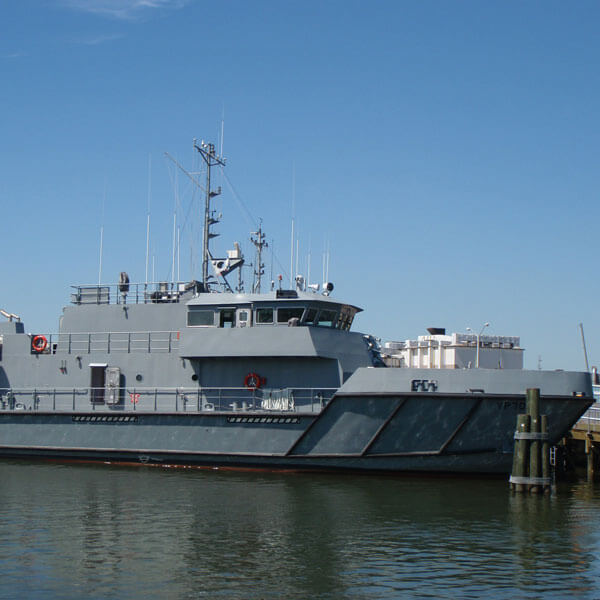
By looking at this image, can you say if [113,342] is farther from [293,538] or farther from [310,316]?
[293,538]

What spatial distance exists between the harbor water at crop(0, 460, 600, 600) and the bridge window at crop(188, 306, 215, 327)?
4.28 m

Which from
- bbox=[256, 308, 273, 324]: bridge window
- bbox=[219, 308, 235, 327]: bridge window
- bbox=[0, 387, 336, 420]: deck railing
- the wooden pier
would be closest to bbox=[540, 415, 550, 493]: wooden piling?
the wooden pier

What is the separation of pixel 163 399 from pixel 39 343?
4624mm

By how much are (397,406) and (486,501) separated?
10.7ft

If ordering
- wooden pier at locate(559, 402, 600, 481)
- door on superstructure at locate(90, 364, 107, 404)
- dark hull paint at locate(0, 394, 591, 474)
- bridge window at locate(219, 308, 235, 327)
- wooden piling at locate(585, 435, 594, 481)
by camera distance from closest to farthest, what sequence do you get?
dark hull paint at locate(0, 394, 591, 474)
bridge window at locate(219, 308, 235, 327)
door on superstructure at locate(90, 364, 107, 404)
wooden piling at locate(585, 435, 594, 481)
wooden pier at locate(559, 402, 600, 481)

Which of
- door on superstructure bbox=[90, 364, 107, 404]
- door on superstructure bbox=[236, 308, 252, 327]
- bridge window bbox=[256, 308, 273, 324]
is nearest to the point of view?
bridge window bbox=[256, 308, 273, 324]

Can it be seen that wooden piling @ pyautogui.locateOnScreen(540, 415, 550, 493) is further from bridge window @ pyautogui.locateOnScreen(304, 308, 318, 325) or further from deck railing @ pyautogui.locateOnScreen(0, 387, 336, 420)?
bridge window @ pyautogui.locateOnScreen(304, 308, 318, 325)

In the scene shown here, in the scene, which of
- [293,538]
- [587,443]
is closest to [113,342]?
[293,538]

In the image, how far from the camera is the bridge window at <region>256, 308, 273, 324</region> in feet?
69.8

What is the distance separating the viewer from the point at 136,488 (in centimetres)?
1808

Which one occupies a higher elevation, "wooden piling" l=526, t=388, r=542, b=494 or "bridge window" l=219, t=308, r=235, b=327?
"bridge window" l=219, t=308, r=235, b=327

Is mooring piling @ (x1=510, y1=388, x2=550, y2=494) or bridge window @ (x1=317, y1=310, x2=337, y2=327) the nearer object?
mooring piling @ (x1=510, y1=388, x2=550, y2=494)

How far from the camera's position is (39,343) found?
23.7 metres

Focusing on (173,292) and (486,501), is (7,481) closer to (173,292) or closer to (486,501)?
(173,292)
